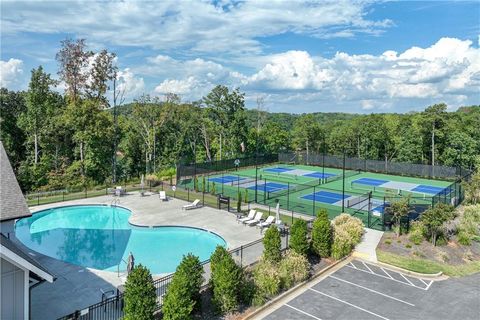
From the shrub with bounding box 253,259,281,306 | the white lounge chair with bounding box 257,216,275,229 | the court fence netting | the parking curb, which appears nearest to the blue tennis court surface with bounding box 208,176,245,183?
the court fence netting

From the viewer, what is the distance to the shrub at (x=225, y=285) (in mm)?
11398

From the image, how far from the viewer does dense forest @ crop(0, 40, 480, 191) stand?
34.7m

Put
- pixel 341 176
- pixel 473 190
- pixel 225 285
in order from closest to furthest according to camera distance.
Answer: pixel 225 285 < pixel 473 190 < pixel 341 176

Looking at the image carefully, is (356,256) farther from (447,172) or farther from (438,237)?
(447,172)

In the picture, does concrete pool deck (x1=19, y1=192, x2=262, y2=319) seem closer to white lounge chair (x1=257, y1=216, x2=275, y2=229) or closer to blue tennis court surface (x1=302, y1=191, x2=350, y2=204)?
white lounge chair (x1=257, y1=216, x2=275, y2=229)

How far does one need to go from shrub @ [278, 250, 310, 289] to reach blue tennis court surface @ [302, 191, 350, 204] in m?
14.4

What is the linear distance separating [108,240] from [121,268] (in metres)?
5.00

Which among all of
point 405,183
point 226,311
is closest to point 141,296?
point 226,311

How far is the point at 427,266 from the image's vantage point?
15.2m

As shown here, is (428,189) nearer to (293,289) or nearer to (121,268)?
(293,289)

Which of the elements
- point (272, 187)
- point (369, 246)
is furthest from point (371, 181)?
point (369, 246)

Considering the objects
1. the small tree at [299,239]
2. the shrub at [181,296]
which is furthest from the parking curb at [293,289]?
the shrub at [181,296]

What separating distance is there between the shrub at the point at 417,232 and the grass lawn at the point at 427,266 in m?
1.89

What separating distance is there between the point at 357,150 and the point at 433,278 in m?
41.7
